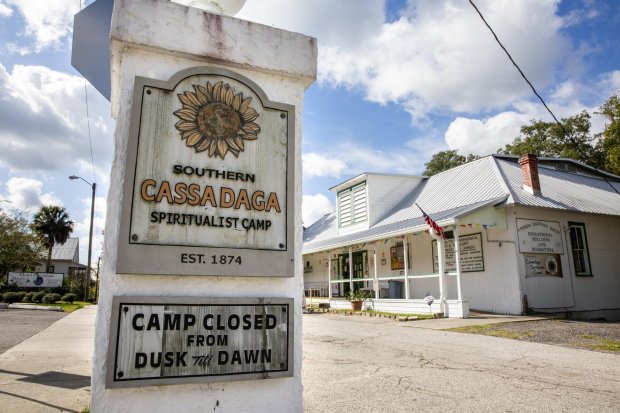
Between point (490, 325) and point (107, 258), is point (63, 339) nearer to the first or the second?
point (107, 258)

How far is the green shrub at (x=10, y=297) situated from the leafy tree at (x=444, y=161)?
106ft

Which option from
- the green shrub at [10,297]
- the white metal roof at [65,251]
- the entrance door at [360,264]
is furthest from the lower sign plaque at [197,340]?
the white metal roof at [65,251]

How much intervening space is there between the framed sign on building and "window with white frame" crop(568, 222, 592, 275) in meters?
16.7

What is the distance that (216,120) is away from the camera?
7.29 feet

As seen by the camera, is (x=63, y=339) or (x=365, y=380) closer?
(x=365, y=380)

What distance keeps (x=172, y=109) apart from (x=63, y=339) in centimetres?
915

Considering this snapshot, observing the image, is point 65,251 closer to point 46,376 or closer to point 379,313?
point 379,313

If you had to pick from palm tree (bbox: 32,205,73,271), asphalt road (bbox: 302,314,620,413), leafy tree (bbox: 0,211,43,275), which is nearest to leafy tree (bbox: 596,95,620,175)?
asphalt road (bbox: 302,314,620,413)

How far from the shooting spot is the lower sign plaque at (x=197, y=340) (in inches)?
74.9

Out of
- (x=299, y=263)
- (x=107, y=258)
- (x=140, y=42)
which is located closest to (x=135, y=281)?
(x=107, y=258)

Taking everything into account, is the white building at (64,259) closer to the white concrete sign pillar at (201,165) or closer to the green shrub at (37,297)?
the green shrub at (37,297)

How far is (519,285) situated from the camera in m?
13.9

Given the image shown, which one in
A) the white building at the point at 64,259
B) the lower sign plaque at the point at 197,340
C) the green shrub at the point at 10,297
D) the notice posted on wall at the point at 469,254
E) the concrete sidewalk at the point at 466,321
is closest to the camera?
the lower sign plaque at the point at 197,340

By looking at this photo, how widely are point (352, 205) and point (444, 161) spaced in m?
19.4
